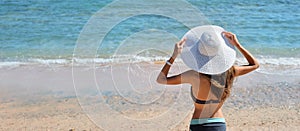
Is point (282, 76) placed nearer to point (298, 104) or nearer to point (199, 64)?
point (298, 104)

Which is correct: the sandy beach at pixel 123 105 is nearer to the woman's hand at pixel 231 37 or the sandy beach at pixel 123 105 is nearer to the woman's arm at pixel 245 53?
the woman's arm at pixel 245 53

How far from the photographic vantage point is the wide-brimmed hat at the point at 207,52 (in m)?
2.53

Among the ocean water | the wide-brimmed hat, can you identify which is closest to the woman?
the wide-brimmed hat

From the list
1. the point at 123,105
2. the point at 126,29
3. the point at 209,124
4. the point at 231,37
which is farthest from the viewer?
the point at 126,29

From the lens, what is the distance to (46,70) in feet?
24.8

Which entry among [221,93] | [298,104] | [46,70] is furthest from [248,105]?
[46,70]

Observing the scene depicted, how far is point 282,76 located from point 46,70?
418cm

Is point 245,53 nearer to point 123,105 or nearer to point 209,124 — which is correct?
point 209,124

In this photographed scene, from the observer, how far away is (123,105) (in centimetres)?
516

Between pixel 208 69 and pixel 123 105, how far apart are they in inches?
108

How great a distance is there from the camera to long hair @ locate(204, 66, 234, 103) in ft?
8.73

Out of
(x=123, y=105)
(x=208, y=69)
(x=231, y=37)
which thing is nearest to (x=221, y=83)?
(x=208, y=69)

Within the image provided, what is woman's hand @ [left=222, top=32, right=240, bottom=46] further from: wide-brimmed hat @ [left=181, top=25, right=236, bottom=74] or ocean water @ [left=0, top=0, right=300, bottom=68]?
ocean water @ [left=0, top=0, right=300, bottom=68]

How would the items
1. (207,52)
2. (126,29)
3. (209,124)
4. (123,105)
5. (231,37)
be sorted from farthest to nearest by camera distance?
(126,29)
(123,105)
(209,124)
(231,37)
(207,52)
